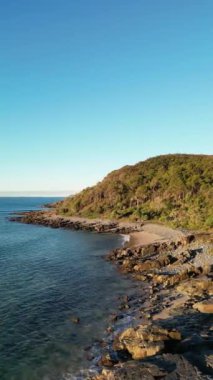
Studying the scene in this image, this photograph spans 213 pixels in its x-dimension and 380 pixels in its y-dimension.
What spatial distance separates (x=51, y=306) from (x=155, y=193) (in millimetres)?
81975

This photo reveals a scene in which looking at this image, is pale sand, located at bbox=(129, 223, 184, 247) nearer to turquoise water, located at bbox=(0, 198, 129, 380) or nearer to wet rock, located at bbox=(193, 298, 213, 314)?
turquoise water, located at bbox=(0, 198, 129, 380)

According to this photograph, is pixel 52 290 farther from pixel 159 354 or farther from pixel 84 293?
pixel 159 354

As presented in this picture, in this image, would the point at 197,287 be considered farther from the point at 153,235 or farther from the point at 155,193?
the point at 155,193

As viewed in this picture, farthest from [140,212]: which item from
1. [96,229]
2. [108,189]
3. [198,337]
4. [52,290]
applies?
[198,337]

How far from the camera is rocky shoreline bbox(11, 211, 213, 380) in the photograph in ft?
66.5

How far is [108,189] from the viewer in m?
126

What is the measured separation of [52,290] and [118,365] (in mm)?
19209

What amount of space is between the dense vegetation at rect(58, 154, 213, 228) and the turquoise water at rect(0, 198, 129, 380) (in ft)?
109

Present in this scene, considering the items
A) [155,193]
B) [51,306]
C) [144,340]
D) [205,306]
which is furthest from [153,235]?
[144,340]

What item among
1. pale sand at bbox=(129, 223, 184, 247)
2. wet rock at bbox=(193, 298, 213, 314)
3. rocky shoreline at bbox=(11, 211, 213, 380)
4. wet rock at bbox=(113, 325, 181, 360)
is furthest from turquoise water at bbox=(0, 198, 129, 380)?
wet rock at bbox=(193, 298, 213, 314)

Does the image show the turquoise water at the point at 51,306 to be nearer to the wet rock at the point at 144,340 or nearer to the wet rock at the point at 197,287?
the wet rock at the point at 144,340

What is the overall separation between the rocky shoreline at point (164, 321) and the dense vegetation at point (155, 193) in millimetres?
31148

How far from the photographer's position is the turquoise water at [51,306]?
24586mm

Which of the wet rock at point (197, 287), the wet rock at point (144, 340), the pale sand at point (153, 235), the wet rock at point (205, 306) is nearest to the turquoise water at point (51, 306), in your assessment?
the wet rock at point (144, 340)
